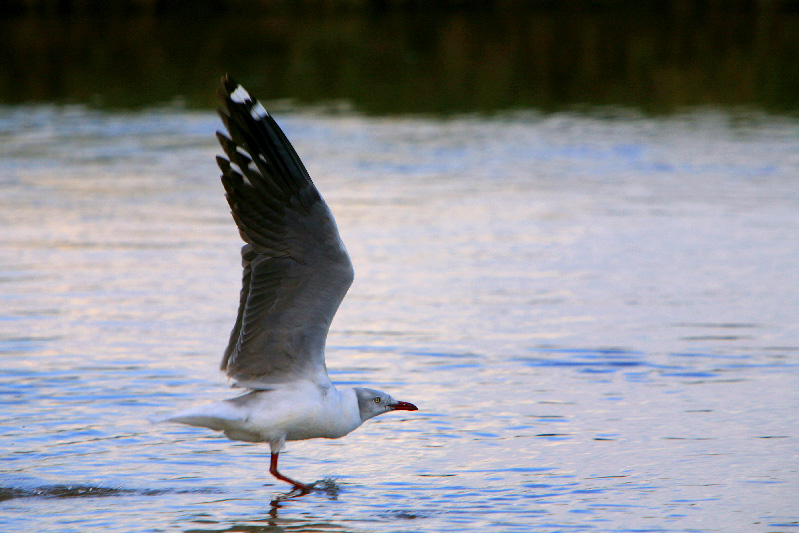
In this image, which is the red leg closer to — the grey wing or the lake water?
the lake water

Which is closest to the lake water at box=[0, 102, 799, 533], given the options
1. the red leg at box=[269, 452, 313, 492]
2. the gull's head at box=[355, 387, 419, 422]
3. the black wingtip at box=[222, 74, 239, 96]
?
the red leg at box=[269, 452, 313, 492]

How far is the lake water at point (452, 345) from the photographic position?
652 cm

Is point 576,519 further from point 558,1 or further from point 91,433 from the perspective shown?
point 558,1

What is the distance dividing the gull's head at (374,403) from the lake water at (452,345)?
0.30 m

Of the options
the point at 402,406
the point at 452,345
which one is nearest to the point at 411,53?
the point at 452,345

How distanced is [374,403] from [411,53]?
22.9 meters

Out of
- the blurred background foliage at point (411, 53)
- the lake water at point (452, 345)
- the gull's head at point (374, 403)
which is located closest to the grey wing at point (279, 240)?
the gull's head at point (374, 403)

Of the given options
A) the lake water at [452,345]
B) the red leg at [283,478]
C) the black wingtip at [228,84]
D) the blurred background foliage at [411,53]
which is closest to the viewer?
the black wingtip at [228,84]

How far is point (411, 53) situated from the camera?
29250 mm

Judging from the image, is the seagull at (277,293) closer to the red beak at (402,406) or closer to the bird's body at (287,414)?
the bird's body at (287,414)

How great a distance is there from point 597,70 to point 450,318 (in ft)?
59.0

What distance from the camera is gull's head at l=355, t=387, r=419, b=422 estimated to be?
695 centimetres

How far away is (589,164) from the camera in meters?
16.4

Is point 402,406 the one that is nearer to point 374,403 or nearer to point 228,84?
point 374,403
